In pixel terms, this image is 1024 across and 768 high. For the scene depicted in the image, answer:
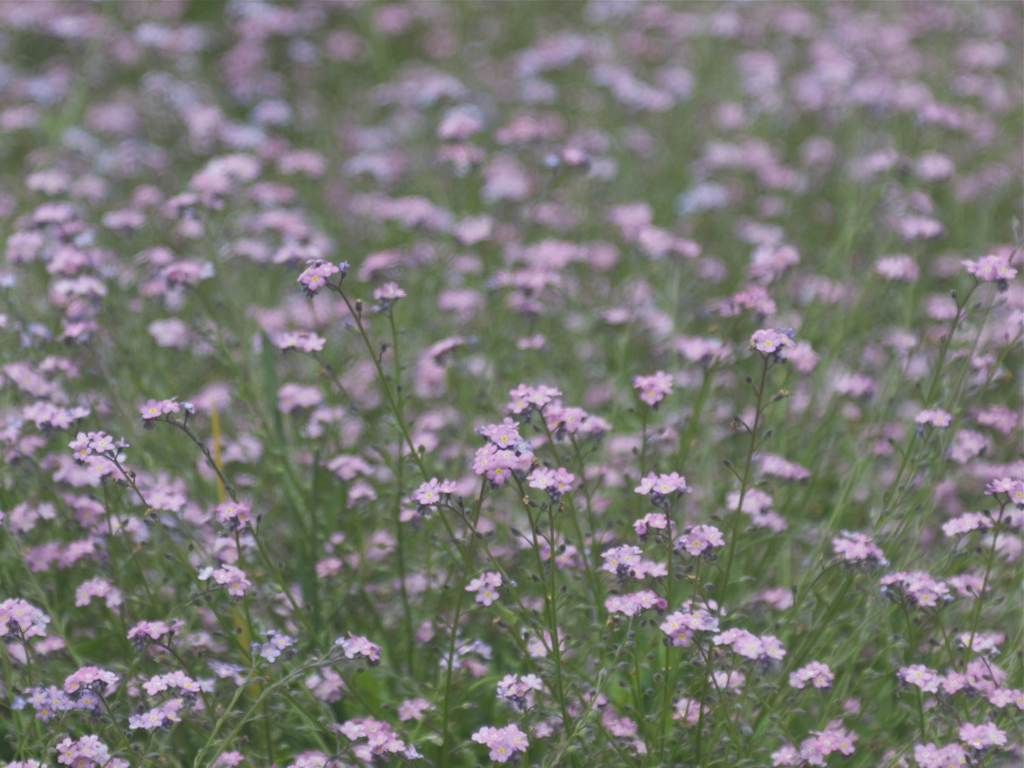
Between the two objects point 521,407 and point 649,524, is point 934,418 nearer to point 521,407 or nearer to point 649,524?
point 649,524

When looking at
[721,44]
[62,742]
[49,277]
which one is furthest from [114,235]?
[721,44]

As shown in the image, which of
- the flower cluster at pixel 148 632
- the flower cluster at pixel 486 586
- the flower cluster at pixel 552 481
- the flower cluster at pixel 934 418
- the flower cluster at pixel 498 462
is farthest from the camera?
the flower cluster at pixel 934 418

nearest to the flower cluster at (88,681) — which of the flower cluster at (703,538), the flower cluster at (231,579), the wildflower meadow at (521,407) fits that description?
the wildflower meadow at (521,407)

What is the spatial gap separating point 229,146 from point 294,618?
13.2ft

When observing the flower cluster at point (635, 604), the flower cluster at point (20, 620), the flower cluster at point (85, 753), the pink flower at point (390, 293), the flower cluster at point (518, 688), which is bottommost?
the flower cluster at point (85, 753)

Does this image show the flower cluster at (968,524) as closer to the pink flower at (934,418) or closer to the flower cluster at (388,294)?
the pink flower at (934,418)

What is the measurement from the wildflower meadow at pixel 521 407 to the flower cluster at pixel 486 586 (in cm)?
1

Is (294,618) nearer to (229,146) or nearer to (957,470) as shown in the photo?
(957,470)

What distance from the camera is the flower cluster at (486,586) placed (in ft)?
10.2

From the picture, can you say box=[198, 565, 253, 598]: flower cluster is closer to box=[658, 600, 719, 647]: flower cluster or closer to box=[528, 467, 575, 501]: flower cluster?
box=[528, 467, 575, 501]: flower cluster

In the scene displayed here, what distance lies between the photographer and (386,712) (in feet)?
11.8

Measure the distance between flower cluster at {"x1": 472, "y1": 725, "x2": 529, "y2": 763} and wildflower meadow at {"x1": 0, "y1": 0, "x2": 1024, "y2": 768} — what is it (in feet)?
0.08

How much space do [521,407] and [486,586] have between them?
2.04 ft

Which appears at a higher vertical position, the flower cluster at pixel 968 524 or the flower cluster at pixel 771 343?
the flower cluster at pixel 771 343
